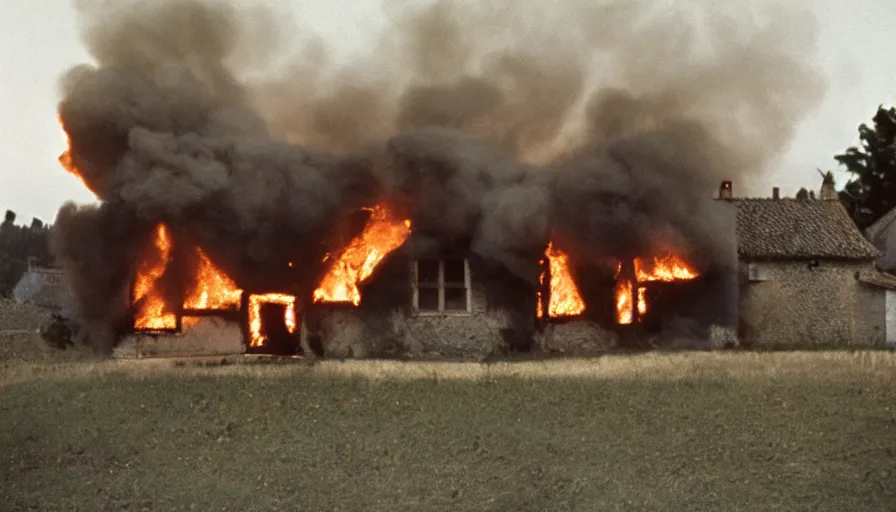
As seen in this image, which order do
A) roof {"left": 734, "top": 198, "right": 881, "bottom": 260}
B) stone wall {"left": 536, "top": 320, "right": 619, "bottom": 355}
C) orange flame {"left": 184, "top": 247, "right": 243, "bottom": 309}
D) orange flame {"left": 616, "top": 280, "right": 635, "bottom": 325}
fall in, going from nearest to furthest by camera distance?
orange flame {"left": 184, "top": 247, "right": 243, "bottom": 309} → stone wall {"left": 536, "top": 320, "right": 619, "bottom": 355} → orange flame {"left": 616, "top": 280, "right": 635, "bottom": 325} → roof {"left": 734, "top": 198, "right": 881, "bottom": 260}

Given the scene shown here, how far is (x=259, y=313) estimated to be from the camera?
29.1 metres

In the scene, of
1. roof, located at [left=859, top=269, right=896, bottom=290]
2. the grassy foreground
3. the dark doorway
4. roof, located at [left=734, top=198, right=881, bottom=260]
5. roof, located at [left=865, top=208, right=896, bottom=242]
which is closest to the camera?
the grassy foreground

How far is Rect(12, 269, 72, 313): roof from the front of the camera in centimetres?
5824

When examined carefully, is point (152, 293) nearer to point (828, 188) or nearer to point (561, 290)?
point (561, 290)

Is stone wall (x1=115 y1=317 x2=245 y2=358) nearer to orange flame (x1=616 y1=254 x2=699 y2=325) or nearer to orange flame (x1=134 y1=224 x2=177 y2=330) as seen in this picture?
orange flame (x1=134 y1=224 x2=177 y2=330)

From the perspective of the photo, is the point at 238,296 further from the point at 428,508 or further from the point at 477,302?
the point at 428,508

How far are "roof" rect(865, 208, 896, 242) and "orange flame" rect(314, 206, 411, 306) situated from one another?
34228mm

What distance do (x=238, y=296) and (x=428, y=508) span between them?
55.6 feet

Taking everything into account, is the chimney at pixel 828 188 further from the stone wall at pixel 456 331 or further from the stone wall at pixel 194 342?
the stone wall at pixel 194 342

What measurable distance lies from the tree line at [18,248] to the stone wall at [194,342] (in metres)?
50.4

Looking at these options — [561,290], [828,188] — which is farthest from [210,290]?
[828,188]

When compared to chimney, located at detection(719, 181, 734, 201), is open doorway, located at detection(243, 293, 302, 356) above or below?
below

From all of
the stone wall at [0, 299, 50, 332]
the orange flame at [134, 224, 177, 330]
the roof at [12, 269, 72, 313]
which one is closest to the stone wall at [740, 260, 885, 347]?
the orange flame at [134, 224, 177, 330]

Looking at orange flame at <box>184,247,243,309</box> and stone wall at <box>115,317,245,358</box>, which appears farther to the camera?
orange flame at <box>184,247,243,309</box>
